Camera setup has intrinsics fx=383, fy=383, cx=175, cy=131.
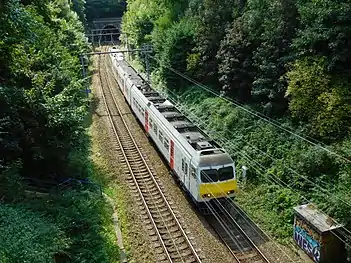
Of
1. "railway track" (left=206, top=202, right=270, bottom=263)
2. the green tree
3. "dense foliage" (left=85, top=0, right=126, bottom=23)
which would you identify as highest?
"dense foliage" (left=85, top=0, right=126, bottom=23)

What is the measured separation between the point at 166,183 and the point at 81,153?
6.18m

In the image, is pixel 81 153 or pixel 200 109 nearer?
pixel 81 153

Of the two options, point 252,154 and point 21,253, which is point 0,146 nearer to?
point 21,253

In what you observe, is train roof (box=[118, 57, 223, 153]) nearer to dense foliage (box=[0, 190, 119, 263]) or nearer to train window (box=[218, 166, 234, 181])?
train window (box=[218, 166, 234, 181])

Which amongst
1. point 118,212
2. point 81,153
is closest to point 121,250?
point 118,212

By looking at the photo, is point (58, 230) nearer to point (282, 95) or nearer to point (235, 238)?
point (235, 238)

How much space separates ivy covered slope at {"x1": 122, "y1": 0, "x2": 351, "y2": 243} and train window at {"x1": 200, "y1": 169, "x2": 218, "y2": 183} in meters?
2.81

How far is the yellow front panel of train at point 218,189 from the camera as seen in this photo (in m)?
16.5

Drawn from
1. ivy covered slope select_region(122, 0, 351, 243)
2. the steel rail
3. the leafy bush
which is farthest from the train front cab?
the leafy bush

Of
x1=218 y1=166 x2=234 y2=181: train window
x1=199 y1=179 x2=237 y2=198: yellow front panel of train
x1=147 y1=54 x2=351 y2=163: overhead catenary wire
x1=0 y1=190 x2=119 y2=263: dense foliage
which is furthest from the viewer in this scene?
x1=218 y1=166 x2=234 y2=181: train window

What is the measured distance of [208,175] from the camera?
16.5 meters

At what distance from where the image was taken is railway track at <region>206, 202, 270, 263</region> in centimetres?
1460

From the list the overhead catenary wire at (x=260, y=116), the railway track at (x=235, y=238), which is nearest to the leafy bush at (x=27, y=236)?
the railway track at (x=235, y=238)

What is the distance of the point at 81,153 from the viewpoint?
23359 millimetres
